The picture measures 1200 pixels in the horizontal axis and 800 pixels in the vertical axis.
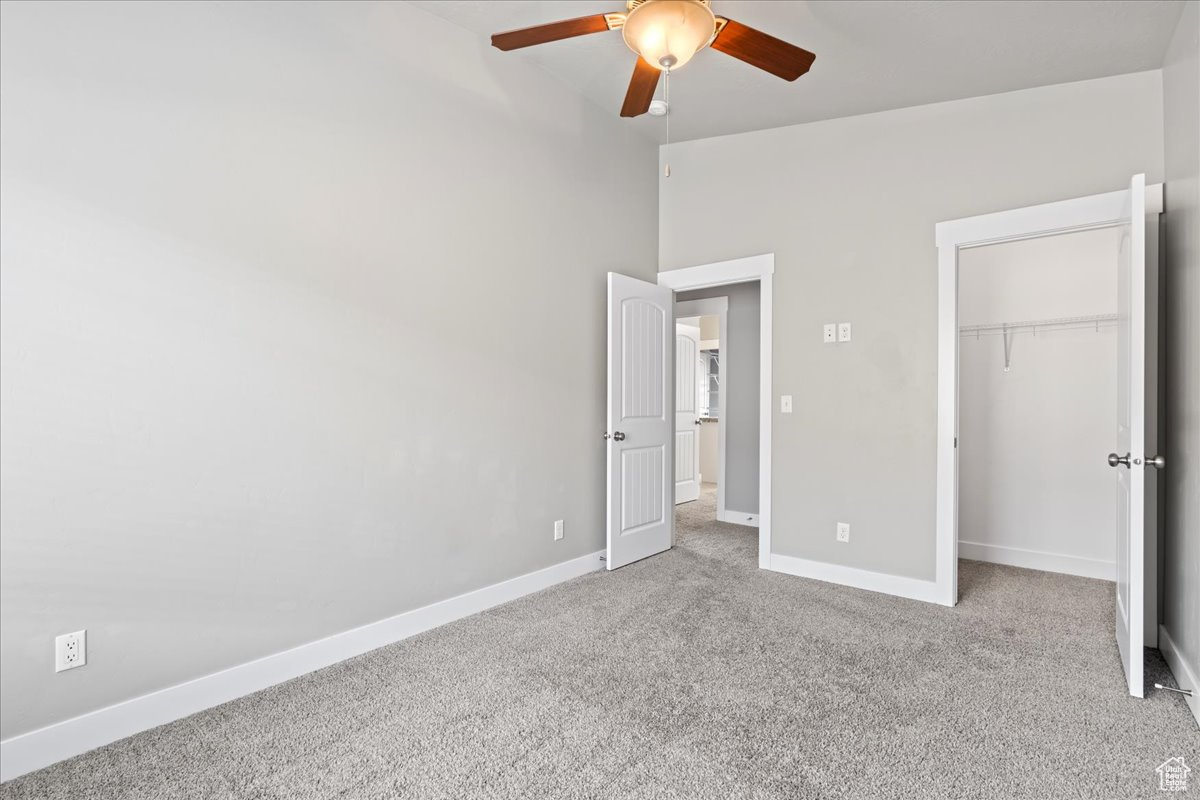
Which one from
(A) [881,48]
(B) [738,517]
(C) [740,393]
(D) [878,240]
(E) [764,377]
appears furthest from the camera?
(C) [740,393]

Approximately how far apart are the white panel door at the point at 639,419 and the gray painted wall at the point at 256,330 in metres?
0.43

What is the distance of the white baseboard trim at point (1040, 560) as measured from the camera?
11.9 ft

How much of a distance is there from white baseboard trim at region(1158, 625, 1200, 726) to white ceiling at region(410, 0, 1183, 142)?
252 centimetres

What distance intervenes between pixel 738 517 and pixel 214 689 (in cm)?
415

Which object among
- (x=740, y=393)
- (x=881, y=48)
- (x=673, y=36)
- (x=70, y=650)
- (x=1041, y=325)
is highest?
(x=881, y=48)

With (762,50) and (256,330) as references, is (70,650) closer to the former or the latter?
(256,330)

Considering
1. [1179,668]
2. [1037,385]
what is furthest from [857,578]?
[1037,385]

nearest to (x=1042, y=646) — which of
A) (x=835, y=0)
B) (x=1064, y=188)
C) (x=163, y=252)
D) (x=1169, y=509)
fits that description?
(x=1169, y=509)

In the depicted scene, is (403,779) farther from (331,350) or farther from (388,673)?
(331,350)

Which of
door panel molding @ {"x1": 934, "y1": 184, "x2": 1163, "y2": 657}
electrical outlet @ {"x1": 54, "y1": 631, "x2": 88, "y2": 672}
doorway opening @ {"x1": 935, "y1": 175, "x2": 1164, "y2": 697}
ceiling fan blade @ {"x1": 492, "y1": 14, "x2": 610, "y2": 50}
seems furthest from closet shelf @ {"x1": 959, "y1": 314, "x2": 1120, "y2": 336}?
electrical outlet @ {"x1": 54, "y1": 631, "x2": 88, "y2": 672}

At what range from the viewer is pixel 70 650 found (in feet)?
5.84

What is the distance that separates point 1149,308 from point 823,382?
147cm

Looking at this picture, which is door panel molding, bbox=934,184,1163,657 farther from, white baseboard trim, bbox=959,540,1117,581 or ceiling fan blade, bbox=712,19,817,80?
ceiling fan blade, bbox=712,19,817,80

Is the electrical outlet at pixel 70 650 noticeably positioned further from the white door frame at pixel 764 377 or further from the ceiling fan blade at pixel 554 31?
the white door frame at pixel 764 377
